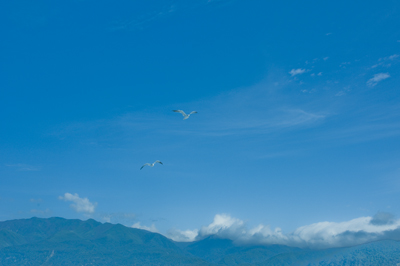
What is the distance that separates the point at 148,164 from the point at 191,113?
16.1 m

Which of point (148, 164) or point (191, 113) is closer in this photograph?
point (191, 113)

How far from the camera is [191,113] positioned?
69.1m

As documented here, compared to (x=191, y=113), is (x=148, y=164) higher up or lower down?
lower down

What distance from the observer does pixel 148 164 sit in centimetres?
7575
